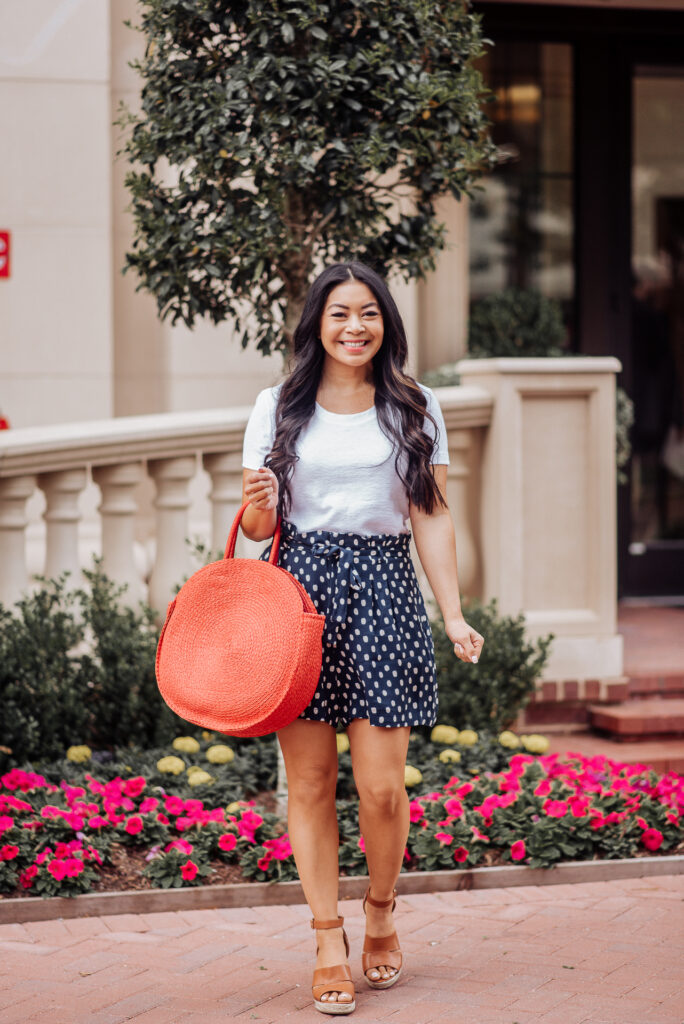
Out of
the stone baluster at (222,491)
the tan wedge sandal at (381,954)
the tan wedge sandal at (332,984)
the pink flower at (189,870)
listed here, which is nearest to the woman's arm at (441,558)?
the tan wedge sandal at (381,954)

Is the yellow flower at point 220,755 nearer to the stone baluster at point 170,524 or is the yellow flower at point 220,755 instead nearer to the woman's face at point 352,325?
the stone baluster at point 170,524

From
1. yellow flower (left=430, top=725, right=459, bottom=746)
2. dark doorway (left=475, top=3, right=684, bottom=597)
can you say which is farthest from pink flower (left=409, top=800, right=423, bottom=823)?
dark doorway (left=475, top=3, right=684, bottom=597)

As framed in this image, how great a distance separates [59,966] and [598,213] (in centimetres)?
630

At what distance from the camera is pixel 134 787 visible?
4.86 metres

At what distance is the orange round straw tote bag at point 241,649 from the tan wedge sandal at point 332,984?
0.64 meters

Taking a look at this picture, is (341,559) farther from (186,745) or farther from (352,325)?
(186,745)

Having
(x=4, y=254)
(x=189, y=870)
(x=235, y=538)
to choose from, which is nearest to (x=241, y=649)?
(x=235, y=538)

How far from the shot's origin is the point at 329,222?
4.92 meters

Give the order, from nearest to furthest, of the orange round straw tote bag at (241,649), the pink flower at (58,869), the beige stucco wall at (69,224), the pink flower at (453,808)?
1. the orange round straw tote bag at (241,649)
2. the pink flower at (58,869)
3. the pink flower at (453,808)
4. the beige stucco wall at (69,224)

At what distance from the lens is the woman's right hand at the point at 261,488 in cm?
339

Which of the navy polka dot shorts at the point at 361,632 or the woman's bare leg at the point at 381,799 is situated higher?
the navy polka dot shorts at the point at 361,632

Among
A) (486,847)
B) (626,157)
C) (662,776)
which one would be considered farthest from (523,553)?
(626,157)

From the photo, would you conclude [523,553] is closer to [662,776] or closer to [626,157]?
[662,776]

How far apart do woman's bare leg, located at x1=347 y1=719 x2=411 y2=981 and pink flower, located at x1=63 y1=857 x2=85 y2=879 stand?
3.64ft
